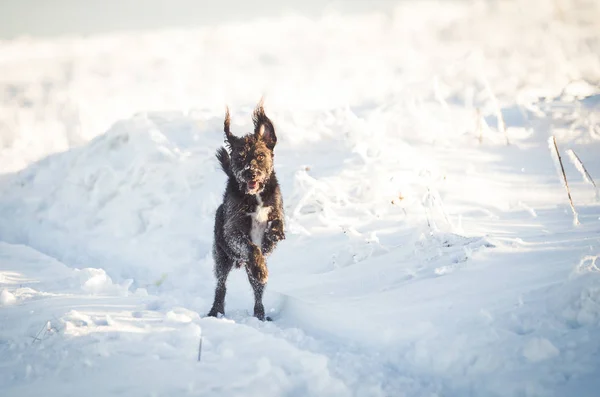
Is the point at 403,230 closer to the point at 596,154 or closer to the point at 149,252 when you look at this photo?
the point at 149,252

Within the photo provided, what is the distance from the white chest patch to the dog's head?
0.69 feet

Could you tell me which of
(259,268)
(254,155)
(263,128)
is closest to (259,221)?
(259,268)

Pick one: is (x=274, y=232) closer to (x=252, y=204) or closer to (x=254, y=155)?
(x=252, y=204)

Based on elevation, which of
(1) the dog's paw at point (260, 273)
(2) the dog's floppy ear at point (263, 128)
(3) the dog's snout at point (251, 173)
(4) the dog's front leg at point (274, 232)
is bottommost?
(1) the dog's paw at point (260, 273)

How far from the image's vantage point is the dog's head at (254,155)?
438 cm

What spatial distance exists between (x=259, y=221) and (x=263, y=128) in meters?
1.04

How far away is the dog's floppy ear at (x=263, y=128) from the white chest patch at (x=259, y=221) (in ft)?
2.08

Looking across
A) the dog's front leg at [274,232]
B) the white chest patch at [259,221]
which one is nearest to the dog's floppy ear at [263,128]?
the white chest patch at [259,221]

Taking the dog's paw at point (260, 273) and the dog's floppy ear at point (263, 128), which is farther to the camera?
the dog's floppy ear at point (263, 128)

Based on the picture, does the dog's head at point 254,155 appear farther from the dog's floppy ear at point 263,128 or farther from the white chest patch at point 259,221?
the white chest patch at point 259,221

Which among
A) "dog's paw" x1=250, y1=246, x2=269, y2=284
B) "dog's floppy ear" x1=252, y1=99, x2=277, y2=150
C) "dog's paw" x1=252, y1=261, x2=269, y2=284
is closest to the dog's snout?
"dog's floppy ear" x1=252, y1=99, x2=277, y2=150

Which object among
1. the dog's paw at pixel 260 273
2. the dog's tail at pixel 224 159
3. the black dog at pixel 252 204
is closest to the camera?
the dog's paw at pixel 260 273

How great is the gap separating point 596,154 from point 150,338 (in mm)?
10346

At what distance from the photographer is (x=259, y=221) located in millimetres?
4707
